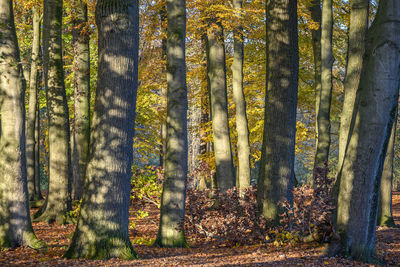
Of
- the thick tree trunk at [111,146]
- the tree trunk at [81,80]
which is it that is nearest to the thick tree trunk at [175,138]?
the thick tree trunk at [111,146]

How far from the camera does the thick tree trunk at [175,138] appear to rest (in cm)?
859

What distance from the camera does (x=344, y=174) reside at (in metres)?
6.37

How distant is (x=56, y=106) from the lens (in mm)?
12258

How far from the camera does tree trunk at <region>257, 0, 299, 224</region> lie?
8812 mm

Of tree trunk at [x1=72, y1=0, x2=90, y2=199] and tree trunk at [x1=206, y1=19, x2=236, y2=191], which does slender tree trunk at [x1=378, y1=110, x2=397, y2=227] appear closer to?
tree trunk at [x1=206, y1=19, x2=236, y2=191]

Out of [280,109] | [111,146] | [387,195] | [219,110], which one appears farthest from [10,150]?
[387,195]

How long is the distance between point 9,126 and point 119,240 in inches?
119

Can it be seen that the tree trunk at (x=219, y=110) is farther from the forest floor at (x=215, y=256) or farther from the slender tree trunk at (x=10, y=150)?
the slender tree trunk at (x=10, y=150)

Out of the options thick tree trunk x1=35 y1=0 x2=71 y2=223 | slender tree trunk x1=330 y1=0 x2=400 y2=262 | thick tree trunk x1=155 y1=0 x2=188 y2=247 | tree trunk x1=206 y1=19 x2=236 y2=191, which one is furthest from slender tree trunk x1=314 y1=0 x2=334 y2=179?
thick tree trunk x1=35 y1=0 x2=71 y2=223

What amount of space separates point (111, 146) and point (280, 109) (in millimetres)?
3701

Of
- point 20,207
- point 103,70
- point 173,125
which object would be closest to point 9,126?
point 20,207

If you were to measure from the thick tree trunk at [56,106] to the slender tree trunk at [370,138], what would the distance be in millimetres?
8537

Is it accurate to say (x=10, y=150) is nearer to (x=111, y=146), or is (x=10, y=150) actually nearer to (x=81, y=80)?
(x=111, y=146)

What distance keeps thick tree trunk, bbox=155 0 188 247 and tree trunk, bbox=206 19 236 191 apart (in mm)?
4211
